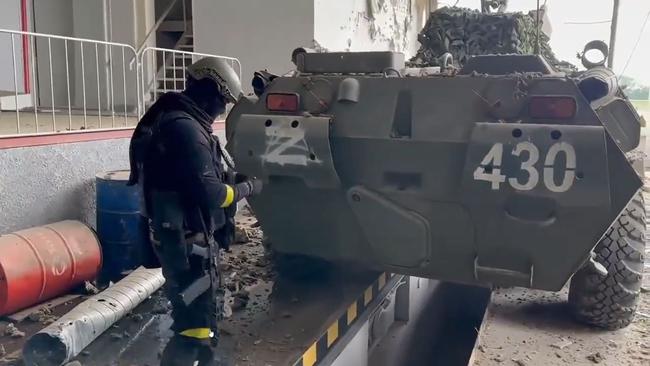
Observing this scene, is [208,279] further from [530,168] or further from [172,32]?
[172,32]

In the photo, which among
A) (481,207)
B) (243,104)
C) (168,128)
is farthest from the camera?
(243,104)

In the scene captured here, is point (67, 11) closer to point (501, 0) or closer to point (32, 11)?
point (32, 11)

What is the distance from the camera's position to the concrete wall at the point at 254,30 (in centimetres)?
890

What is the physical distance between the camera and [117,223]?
4285 millimetres

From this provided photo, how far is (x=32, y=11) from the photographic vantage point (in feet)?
28.2

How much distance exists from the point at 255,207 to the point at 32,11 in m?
6.81

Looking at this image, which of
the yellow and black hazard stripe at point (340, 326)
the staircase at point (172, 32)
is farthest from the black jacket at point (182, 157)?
the staircase at point (172, 32)

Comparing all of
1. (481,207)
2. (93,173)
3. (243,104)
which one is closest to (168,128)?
(243,104)

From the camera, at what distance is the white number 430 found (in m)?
2.49

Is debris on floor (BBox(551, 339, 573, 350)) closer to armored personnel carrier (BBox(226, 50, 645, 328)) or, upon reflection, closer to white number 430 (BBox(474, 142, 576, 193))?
armored personnel carrier (BBox(226, 50, 645, 328))

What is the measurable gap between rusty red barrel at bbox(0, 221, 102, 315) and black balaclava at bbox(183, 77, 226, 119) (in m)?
1.66

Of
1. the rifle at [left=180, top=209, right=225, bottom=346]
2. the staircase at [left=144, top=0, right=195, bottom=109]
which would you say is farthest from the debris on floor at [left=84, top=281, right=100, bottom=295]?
the staircase at [left=144, top=0, right=195, bottom=109]

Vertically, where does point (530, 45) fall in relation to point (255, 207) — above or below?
above


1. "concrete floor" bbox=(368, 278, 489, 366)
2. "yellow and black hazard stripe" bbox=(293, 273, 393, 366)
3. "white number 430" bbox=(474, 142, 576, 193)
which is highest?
"white number 430" bbox=(474, 142, 576, 193)
